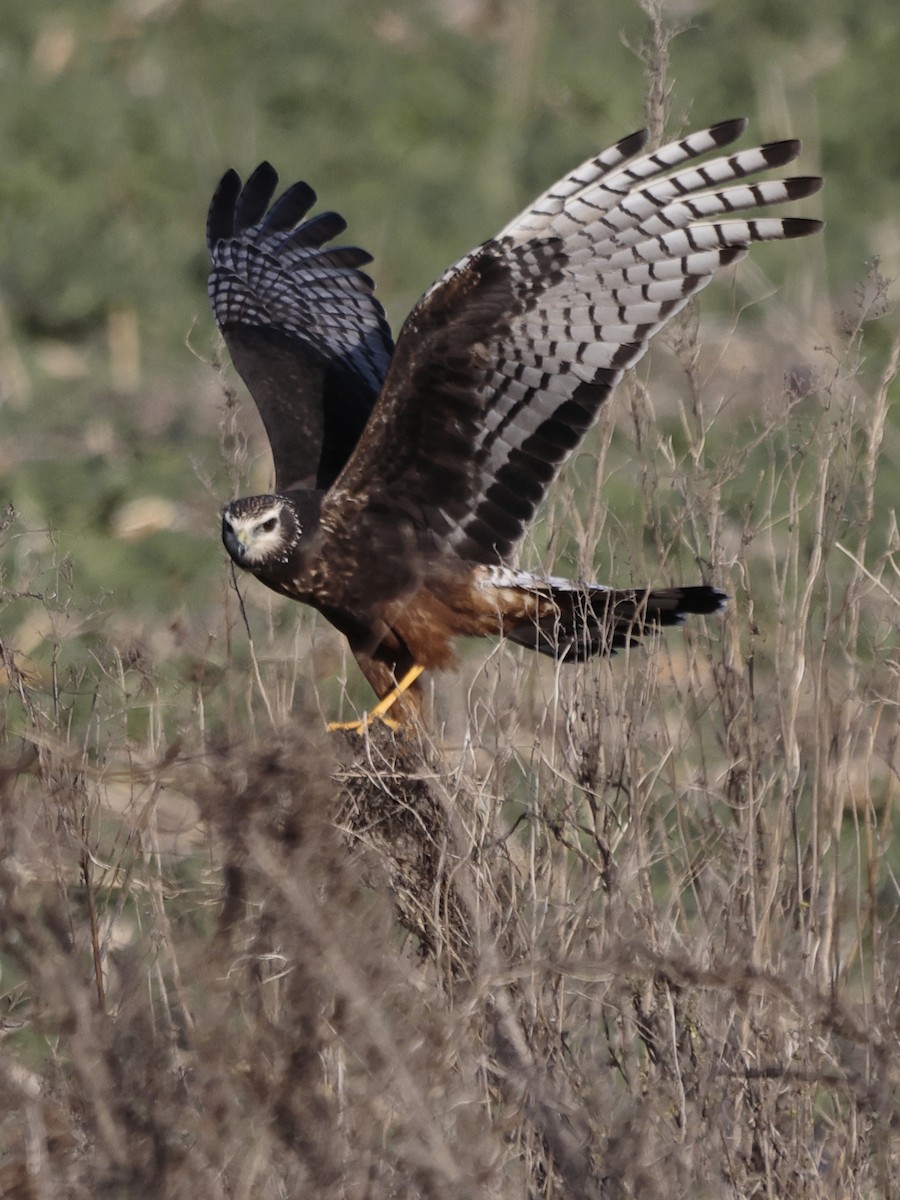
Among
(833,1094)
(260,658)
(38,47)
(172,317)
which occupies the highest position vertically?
(38,47)

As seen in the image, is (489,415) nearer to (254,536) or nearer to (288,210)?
(254,536)

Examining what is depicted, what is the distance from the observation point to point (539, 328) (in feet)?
15.9

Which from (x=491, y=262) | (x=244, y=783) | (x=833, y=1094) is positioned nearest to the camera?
(x=244, y=783)

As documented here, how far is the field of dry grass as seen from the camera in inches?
113

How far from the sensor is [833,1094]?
3.65m

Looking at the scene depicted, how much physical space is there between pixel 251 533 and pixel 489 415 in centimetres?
67

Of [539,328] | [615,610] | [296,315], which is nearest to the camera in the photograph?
[615,610]

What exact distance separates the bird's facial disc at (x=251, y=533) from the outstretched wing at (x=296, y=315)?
2.63 ft

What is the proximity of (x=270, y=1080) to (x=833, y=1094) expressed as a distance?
1252mm

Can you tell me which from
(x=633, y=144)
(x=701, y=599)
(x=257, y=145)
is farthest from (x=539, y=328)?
Answer: (x=257, y=145)

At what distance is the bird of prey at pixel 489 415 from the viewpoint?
453cm

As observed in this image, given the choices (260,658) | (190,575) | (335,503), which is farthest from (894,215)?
(260,658)

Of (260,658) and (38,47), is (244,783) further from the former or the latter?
(38,47)

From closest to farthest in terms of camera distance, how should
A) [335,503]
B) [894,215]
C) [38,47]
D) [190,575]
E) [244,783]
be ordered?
1. [244,783]
2. [335,503]
3. [190,575]
4. [894,215]
5. [38,47]
